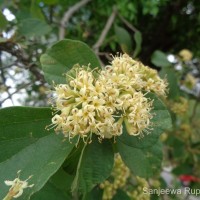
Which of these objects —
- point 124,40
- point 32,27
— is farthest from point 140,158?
point 124,40

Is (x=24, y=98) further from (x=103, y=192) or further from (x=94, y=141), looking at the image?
(x=94, y=141)

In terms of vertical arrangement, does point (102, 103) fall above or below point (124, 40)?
below

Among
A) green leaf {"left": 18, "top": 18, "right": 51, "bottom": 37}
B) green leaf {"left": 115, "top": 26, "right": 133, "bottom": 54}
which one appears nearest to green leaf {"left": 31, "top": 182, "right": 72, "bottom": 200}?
green leaf {"left": 18, "top": 18, "right": 51, "bottom": 37}

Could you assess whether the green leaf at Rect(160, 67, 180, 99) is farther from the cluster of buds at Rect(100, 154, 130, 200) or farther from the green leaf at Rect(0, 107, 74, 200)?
the green leaf at Rect(0, 107, 74, 200)

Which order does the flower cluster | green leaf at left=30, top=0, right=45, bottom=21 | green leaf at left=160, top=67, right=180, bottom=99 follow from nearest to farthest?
the flower cluster < green leaf at left=30, top=0, right=45, bottom=21 < green leaf at left=160, top=67, right=180, bottom=99

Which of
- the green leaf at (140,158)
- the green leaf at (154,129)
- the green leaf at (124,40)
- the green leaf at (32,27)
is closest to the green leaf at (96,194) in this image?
the green leaf at (140,158)

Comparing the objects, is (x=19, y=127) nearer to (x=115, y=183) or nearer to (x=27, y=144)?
(x=27, y=144)
